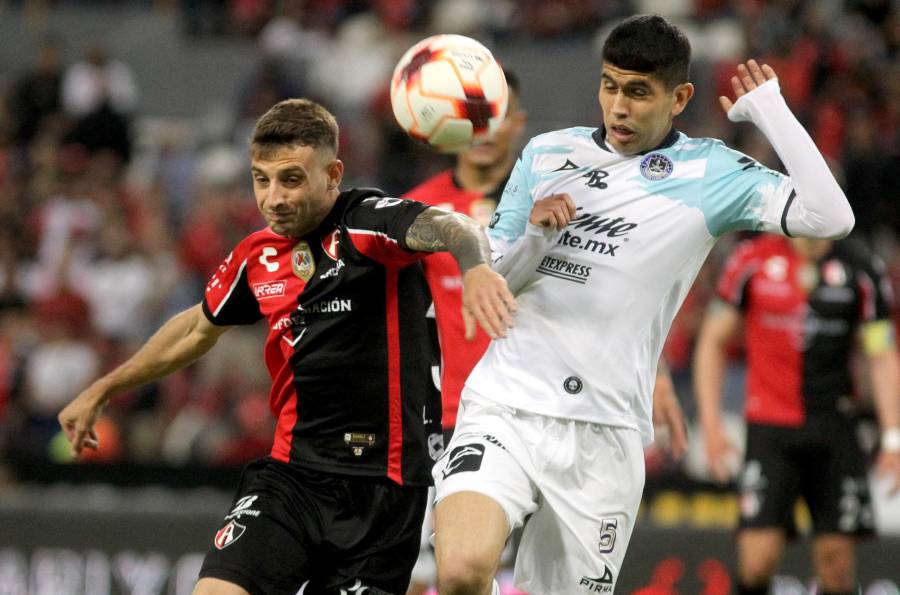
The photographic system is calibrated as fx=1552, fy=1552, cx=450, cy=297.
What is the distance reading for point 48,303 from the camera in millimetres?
13320

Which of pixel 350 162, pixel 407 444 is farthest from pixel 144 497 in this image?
pixel 407 444

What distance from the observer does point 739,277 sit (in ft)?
28.7

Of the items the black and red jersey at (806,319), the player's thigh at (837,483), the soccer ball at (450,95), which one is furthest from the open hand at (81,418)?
the player's thigh at (837,483)

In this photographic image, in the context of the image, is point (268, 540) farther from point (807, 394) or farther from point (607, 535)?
point (807, 394)

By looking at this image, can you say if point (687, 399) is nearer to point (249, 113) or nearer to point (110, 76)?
point (249, 113)

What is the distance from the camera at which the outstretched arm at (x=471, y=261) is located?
15.0 feet

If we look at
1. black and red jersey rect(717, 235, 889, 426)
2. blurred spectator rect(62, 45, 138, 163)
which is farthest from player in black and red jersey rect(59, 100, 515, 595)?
blurred spectator rect(62, 45, 138, 163)

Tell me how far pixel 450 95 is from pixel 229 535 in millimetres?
1670

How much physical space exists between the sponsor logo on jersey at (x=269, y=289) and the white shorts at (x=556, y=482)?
806 mm

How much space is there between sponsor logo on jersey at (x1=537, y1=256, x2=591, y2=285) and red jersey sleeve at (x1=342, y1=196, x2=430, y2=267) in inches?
16.9

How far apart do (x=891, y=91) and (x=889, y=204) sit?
159cm

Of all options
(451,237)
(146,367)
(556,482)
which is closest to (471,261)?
(451,237)

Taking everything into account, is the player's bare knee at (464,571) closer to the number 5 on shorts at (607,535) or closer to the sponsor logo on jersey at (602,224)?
the number 5 on shorts at (607,535)

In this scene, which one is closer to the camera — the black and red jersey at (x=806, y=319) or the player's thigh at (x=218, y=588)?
the player's thigh at (x=218, y=588)
